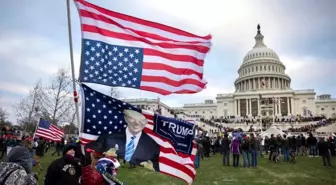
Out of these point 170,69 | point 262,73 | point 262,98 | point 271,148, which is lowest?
point 271,148

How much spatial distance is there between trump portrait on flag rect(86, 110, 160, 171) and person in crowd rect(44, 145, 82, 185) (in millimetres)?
1194

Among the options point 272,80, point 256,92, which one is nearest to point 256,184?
point 256,92

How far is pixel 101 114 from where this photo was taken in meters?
5.28

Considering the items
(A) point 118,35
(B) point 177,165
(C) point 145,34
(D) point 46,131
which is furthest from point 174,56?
(D) point 46,131

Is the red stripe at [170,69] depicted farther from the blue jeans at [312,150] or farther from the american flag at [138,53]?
the blue jeans at [312,150]

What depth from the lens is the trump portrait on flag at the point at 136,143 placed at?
17.4ft

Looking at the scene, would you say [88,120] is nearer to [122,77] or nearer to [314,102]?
[122,77]

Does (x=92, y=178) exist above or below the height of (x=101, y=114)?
below

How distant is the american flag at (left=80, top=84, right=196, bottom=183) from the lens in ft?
16.9

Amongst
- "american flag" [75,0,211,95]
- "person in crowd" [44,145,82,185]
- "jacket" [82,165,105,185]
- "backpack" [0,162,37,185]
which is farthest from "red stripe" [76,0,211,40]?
"backpack" [0,162,37,185]

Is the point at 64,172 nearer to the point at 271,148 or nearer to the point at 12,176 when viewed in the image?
the point at 12,176

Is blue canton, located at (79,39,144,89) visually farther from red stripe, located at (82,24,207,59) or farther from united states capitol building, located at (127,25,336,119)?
united states capitol building, located at (127,25,336,119)

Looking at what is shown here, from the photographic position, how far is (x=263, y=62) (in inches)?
4660

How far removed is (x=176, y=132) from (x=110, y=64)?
187cm
